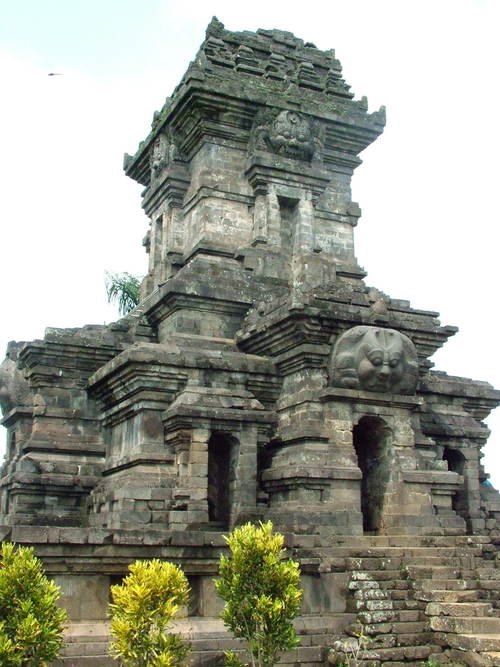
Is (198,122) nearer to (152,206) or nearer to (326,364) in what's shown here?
(152,206)

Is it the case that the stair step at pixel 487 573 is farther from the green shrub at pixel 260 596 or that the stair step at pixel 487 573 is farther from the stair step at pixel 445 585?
the green shrub at pixel 260 596

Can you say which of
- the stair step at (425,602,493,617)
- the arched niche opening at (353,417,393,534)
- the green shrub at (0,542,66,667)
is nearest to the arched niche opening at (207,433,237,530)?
the arched niche opening at (353,417,393,534)

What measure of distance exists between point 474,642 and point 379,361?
15.8 feet

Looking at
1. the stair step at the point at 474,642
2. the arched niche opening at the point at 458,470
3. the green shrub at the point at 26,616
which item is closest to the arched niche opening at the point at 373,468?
the arched niche opening at the point at 458,470

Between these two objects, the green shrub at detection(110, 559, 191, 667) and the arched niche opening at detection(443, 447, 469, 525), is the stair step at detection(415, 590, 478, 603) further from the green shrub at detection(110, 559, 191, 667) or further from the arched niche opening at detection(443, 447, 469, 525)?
the arched niche opening at detection(443, 447, 469, 525)

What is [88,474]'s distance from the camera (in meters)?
16.0

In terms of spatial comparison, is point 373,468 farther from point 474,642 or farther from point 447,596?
point 474,642

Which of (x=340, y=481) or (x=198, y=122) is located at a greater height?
(x=198, y=122)

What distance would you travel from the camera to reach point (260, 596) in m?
9.15

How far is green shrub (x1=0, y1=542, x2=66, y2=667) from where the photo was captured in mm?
8039

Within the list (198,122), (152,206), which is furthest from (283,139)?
(152,206)

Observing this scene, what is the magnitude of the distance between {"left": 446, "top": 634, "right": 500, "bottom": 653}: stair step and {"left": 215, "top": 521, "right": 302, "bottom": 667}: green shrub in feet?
7.22

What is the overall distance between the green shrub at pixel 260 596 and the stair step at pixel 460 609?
2306 millimetres

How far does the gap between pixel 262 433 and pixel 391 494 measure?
2273 millimetres
